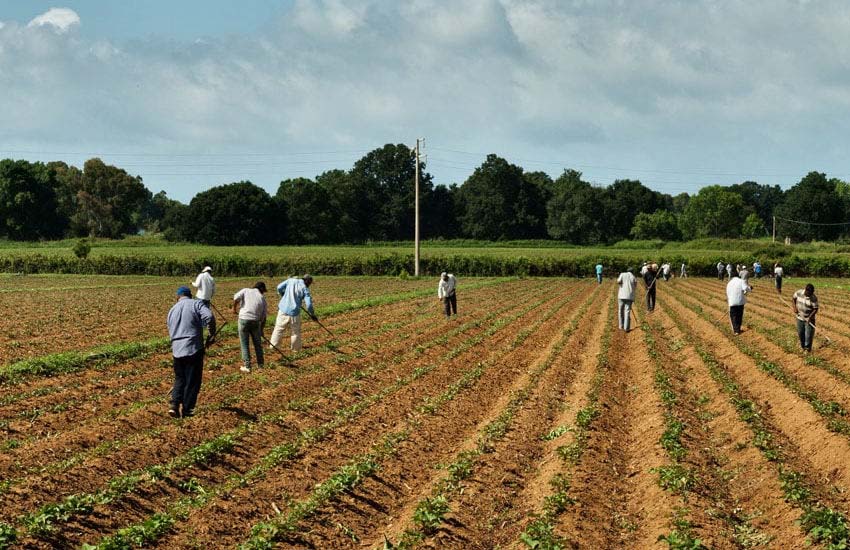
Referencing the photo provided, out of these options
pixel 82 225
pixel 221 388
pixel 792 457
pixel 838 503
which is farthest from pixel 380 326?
pixel 82 225

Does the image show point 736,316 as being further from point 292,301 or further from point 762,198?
point 762,198

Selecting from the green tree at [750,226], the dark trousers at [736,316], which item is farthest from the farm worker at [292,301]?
the green tree at [750,226]

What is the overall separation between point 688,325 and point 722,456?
16.1 metres

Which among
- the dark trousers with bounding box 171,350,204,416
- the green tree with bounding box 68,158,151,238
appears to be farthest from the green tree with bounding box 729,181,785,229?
the dark trousers with bounding box 171,350,204,416

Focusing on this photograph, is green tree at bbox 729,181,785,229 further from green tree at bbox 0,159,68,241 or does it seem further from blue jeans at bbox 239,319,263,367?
blue jeans at bbox 239,319,263,367

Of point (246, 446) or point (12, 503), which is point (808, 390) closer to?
point (246, 446)

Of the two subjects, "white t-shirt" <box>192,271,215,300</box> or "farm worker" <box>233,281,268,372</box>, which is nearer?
"farm worker" <box>233,281,268,372</box>

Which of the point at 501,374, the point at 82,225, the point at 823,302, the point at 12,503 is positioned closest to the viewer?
the point at 12,503

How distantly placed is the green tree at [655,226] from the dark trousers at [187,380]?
126m

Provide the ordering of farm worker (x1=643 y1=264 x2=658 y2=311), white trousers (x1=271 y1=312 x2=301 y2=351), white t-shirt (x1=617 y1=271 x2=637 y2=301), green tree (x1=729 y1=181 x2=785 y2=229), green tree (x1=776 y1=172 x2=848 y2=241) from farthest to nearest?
green tree (x1=729 y1=181 x2=785 y2=229) < green tree (x1=776 y1=172 x2=848 y2=241) < farm worker (x1=643 y1=264 x2=658 y2=311) < white t-shirt (x1=617 y1=271 x2=637 y2=301) < white trousers (x1=271 y1=312 x2=301 y2=351)

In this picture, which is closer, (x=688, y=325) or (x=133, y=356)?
(x=133, y=356)

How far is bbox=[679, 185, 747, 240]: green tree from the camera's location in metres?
142

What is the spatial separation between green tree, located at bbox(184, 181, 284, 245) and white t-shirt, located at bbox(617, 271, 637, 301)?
251ft

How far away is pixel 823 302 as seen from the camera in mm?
39312
